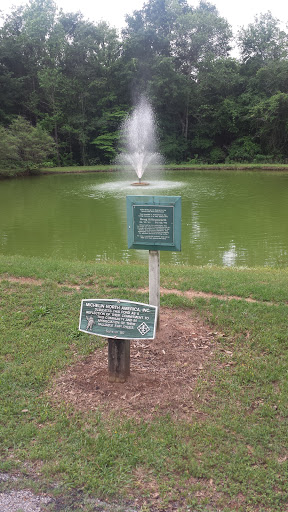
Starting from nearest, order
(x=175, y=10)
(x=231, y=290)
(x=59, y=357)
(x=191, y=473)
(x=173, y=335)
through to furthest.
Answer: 1. (x=191, y=473)
2. (x=59, y=357)
3. (x=173, y=335)
4. (x=231, y=290)
5. (x=175, y=10)

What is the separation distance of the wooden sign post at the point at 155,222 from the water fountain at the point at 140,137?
29596 mm

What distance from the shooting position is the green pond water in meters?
9.27

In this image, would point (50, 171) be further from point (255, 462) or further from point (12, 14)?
point (255, 462)

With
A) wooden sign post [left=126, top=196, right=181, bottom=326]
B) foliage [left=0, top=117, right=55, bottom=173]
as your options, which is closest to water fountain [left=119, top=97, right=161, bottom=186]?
foliage [left=0, top=117, right=55, bottom=173]

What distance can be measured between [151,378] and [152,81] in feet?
113

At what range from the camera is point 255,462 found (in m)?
2.80

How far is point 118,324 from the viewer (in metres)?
3.51

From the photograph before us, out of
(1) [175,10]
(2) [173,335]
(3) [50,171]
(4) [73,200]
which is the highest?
(1) [175,10]

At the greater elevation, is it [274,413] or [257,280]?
[257,280]

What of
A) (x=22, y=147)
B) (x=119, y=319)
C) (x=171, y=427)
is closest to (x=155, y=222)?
(x=119, y=319)

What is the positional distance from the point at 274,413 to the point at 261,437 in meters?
0.30

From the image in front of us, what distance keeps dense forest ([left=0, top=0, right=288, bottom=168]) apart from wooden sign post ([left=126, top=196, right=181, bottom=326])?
31420 millimetres

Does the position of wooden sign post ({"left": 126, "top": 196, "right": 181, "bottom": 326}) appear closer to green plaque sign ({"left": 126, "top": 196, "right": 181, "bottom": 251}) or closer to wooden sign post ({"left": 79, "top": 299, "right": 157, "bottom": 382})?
green plaque sign ({"left": 126, "top": 196, "right": 181, "bottom": 251})

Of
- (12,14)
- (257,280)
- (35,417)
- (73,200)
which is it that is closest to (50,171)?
(73,200)
